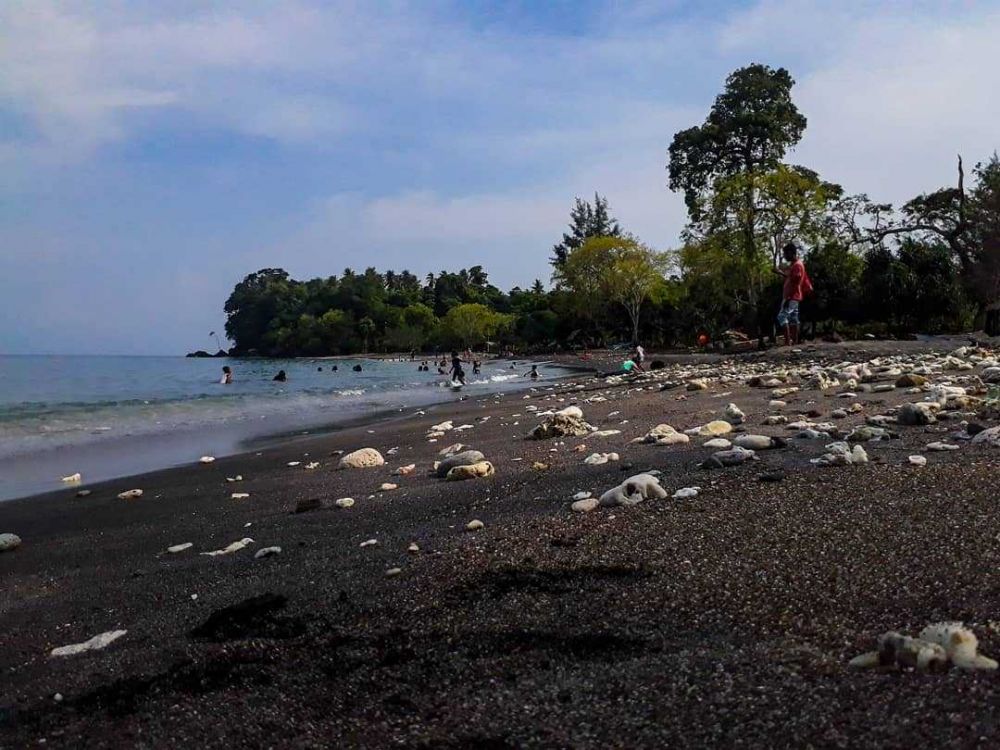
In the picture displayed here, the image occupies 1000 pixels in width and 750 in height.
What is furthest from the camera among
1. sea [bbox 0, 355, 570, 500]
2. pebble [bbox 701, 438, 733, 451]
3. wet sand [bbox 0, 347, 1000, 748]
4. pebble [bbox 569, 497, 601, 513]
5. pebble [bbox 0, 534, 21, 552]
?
sea [bbox 0, 355, 570, 500]

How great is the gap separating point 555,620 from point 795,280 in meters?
11.9

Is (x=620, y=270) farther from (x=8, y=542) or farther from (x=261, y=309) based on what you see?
(x=261, y=309)

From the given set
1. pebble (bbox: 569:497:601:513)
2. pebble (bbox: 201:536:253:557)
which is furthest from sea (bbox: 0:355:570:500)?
pebble (bbox: 569:497:601:513)

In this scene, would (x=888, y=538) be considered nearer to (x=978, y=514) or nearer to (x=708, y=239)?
(x=978, y=514)

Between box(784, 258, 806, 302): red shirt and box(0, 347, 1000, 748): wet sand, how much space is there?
8256 mm

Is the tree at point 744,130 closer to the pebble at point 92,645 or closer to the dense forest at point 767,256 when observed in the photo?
the dense forest at point 767,256

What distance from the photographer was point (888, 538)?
2689mm

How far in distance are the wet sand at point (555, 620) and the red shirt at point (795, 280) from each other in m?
8.26

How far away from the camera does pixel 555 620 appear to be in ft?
7.82

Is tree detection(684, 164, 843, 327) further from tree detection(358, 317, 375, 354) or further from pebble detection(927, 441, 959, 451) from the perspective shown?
tree detection(358, 317, 375, 354)

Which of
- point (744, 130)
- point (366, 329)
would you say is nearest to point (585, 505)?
point (744, 130)

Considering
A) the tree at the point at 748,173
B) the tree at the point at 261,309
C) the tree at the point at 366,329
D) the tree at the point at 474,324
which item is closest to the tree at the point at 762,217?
the tree at the point at 748,173

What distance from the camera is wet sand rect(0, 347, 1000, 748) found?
1.69 meters

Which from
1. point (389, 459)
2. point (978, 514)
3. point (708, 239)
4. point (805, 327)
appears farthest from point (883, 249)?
point (978, 514)
